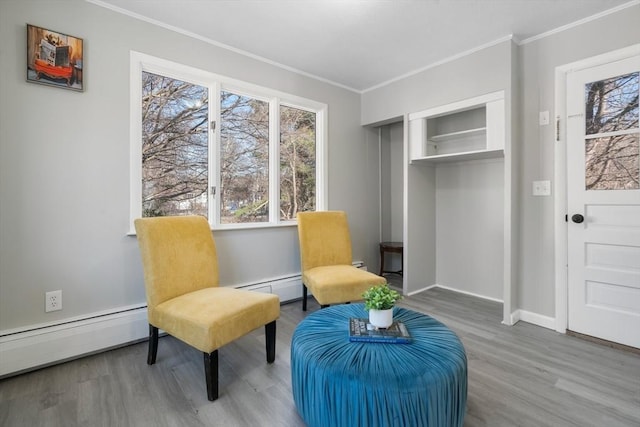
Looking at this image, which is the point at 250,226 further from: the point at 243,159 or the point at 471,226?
the point at 471,226

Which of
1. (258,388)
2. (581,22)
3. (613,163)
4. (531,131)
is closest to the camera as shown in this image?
(258,388)

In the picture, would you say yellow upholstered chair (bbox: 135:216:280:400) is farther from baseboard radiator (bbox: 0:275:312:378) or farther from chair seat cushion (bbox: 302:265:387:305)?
chair seat cushion (bbox: 302:265:387:305)

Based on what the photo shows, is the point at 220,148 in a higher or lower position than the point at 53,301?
higher

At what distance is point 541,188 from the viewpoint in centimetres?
251

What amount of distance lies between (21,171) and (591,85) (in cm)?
401

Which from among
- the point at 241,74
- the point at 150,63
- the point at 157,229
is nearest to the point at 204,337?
the point at 157,229

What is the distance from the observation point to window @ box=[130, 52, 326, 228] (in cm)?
236

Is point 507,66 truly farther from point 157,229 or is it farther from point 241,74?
point 157,229

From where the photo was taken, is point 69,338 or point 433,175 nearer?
point 69,338

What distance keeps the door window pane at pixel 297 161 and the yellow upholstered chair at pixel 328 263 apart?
39cm

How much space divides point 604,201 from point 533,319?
3.59 ft

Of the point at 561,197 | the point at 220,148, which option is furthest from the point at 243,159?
the point at 561,197

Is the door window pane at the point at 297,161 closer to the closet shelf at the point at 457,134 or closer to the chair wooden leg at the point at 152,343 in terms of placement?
the closet shelf at the point at 457,134

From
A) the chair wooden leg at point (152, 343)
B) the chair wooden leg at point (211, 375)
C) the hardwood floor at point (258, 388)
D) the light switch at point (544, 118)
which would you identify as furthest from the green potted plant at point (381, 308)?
the light switch at point (544, 118)
